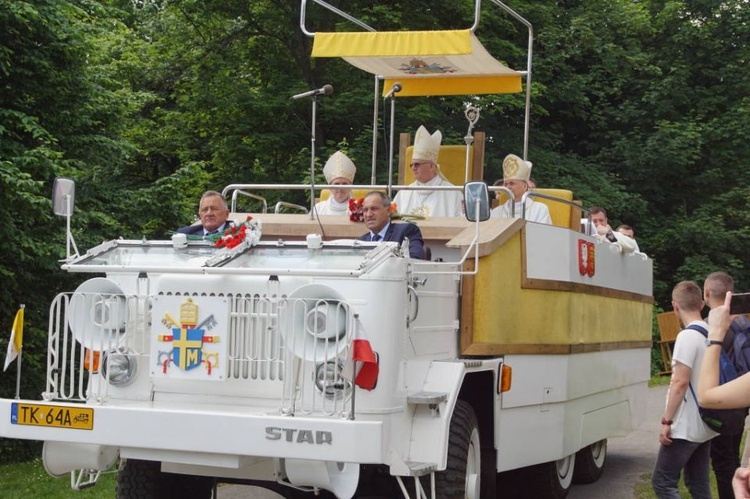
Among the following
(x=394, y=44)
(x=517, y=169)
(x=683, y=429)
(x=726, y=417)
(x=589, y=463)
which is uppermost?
(x=394, y=44)

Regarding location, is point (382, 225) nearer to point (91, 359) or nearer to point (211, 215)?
point (211, 215)

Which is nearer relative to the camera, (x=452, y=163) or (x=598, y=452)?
(x=598, y=452)

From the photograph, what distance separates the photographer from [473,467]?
7.32 metres

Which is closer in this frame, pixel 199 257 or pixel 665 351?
pixel 199 257

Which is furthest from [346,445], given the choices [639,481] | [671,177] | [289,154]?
[671,177]

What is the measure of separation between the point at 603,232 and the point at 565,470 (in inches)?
112

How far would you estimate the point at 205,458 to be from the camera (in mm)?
6320

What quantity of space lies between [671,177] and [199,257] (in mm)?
22961

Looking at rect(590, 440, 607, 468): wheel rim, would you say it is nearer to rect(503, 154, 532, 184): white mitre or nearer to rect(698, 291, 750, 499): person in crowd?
rect(503, 154, 532, 184): white mitre

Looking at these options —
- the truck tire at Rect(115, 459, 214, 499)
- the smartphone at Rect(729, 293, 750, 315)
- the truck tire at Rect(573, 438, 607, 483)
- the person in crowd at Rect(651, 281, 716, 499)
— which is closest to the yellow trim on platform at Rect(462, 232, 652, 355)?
the truck tire at Rect(573, 438, 607, 483)

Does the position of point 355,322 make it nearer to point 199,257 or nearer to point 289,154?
point 199,257

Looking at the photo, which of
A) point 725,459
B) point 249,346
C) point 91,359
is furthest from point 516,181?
point 91,359

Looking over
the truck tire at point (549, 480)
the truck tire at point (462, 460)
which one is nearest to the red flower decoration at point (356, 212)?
the truck tire at point (462, 460)

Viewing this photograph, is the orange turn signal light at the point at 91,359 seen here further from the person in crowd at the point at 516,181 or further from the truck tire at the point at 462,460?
the person in crowd at the point at 516,181
